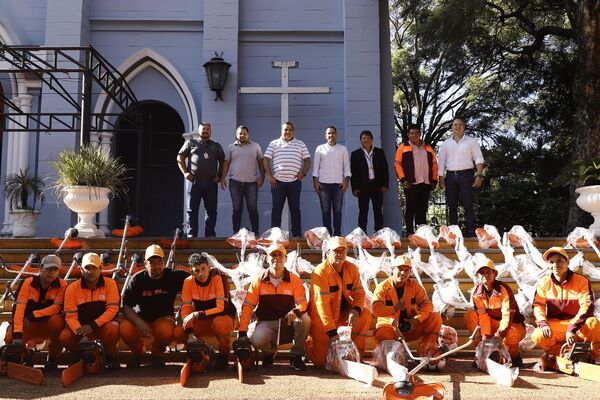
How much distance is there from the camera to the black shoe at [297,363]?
506 centimetres

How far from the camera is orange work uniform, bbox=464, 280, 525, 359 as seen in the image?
505 cm

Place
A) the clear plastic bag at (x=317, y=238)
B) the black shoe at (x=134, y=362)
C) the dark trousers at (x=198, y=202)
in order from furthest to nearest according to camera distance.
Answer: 1. the dark trousers at (x=198, y=202)
2. the clear plastic bag at (x=317, y=238)
3. the black shoe at (x=134, y=362)

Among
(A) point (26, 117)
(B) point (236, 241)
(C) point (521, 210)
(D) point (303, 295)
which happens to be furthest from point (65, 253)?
(C) point (521, 210)

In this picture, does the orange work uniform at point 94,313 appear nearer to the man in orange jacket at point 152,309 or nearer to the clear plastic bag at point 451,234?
the man in orange jacket at point 152,309

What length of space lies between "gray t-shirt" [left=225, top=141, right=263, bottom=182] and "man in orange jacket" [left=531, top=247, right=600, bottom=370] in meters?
4.16

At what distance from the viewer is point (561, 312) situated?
525cm

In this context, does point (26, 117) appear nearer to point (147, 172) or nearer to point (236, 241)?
point (147, 172)

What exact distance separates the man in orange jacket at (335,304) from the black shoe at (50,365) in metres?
2.12

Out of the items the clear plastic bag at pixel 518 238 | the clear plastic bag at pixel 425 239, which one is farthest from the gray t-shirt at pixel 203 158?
the clear plastic bag at pixel 518 238

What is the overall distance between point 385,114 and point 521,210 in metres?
6.73

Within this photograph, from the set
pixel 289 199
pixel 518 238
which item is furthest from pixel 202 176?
pixel 518 238

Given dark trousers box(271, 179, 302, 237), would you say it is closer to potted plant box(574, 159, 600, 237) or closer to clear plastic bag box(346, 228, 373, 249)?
clear plastic bag box(346, 228, 373, 249)

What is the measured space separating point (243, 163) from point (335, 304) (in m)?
3.42

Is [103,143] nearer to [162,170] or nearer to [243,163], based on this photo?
[162,170]
